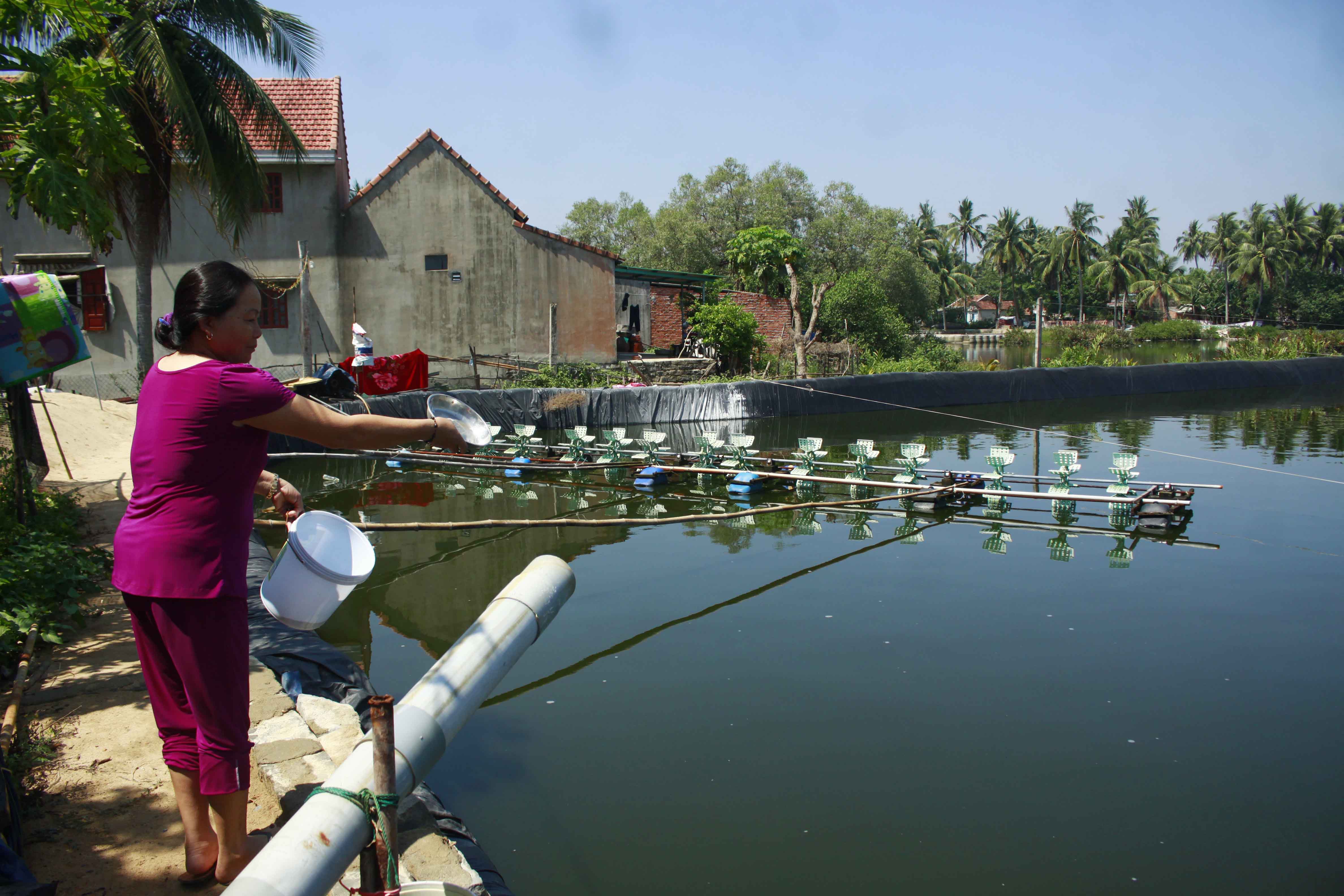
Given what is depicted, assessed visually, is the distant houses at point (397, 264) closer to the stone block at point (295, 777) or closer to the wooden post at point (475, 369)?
the wooden post at point (475, 369)

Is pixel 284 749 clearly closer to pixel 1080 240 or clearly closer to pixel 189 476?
pixel 189 476

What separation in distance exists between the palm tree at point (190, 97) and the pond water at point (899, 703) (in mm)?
7269

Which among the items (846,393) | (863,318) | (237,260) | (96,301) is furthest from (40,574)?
(863,318)

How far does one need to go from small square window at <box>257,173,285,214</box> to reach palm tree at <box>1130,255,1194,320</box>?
5462 centimetres

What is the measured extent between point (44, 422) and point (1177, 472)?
16.9 metres

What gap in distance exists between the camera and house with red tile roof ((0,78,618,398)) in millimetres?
20344

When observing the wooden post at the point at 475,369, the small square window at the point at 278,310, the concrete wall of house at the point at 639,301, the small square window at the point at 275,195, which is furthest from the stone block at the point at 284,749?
the concrete wall of house at the point at 639,301

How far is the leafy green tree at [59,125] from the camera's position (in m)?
4.91

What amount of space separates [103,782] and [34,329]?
138 inches

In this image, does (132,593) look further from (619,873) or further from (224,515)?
(619,873)

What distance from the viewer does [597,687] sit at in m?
5.99

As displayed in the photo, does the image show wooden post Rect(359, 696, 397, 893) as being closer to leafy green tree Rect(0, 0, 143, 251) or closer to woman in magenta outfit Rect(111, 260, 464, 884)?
woman in magenta outfit Rect(111, 260, 464, 884)

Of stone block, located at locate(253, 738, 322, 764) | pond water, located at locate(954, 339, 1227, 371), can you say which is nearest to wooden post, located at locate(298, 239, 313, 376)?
stone block, located at locate(253, 738, 322, 764)

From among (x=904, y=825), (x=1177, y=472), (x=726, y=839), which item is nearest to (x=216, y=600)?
(x=726, y=839)
